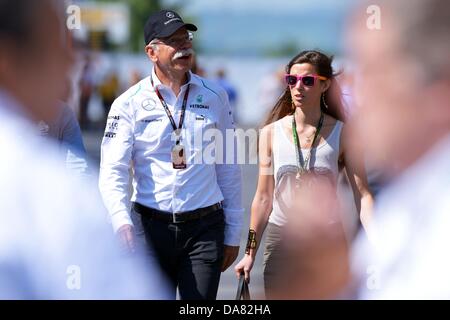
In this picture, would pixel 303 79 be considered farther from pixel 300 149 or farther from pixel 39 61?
pixel 39 61

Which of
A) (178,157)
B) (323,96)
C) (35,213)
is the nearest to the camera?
(35,213)

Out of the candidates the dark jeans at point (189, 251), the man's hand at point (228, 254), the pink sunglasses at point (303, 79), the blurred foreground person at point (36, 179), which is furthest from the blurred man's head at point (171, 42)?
the blurred foreground person at point (36, 179)

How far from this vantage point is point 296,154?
382cm

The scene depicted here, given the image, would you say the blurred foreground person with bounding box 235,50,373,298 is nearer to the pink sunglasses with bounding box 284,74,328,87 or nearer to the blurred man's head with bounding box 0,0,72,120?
the pink sunglasses with bounding box 284,74,328,87

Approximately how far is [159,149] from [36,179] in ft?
7.26

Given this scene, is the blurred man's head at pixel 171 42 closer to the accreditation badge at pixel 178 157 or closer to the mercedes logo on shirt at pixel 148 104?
Answer: the mercedes logo on shirt at pixel 148 104

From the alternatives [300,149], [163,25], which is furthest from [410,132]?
[300,149]

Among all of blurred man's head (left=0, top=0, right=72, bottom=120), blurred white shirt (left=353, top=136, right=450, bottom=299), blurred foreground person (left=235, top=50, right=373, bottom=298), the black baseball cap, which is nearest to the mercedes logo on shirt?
the black baseball cap

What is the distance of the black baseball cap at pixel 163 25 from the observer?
11.8 feet

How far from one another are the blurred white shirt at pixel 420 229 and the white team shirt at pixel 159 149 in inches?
90.4

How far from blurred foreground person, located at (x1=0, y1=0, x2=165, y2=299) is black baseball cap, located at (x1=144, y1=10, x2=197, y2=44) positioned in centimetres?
214
